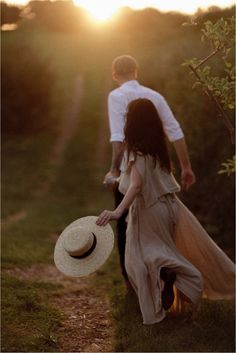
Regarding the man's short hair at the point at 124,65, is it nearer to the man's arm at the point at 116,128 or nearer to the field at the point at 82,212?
the man's arm at the point at 116,128

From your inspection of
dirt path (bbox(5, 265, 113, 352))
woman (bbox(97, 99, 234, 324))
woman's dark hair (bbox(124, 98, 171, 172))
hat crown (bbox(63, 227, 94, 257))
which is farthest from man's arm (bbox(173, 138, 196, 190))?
dirt path (bbox(5, 265, 113, 352))

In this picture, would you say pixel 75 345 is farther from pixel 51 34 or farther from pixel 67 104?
pixel 51 34

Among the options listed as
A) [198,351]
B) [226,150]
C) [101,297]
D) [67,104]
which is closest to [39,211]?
[226,150]

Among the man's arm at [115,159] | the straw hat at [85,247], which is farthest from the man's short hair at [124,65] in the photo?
the straw hat at [85,247]

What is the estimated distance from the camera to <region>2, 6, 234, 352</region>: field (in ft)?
16.8

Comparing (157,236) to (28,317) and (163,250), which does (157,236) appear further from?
(28,317)

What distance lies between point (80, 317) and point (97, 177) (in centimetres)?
1093

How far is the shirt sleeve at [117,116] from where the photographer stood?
595 cm

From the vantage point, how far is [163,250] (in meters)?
5.23

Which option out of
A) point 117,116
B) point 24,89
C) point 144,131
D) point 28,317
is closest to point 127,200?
point 144,131

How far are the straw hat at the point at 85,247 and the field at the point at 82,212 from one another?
64 centimetres

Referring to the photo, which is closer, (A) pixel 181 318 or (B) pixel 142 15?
(A) pixel 181 318

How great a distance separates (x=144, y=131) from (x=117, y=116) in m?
0.78

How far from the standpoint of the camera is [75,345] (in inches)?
205
